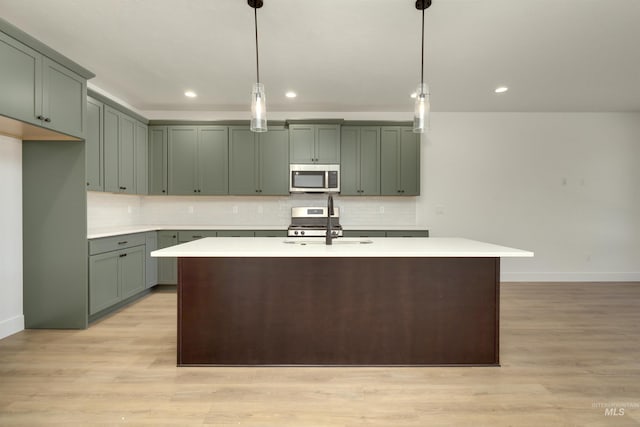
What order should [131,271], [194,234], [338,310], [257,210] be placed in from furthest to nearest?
[257,210]
[194,234]
[131,271]
[338,310]

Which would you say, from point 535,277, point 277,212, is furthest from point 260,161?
point 535,277

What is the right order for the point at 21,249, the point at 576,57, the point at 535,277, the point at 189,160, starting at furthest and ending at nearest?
the point at 535,277 → the point at 189,160 → the point at 576,57 → the point at 21,249

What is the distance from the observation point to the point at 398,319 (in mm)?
2281

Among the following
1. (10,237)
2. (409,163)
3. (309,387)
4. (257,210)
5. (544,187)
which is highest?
(409,163)

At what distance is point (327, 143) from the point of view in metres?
4.67

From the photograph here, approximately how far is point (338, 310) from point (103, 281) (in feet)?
8.49

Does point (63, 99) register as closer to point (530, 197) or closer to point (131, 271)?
point (131, 271)

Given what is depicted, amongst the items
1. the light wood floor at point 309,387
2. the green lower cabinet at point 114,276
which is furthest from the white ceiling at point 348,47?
the light wood floor at point 309,387

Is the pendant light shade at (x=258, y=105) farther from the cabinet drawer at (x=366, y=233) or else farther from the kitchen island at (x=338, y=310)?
the cabinet drawer at (x=366, y=233)

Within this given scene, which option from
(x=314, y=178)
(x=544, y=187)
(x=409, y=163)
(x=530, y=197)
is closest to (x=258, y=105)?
(x=314, y=178)

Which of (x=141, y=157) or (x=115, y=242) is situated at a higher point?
(x=141, y=157)

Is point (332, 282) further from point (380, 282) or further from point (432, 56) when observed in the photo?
point (432, 56)

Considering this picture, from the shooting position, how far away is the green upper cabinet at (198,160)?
4711 millimetres

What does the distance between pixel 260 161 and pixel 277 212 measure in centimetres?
85
